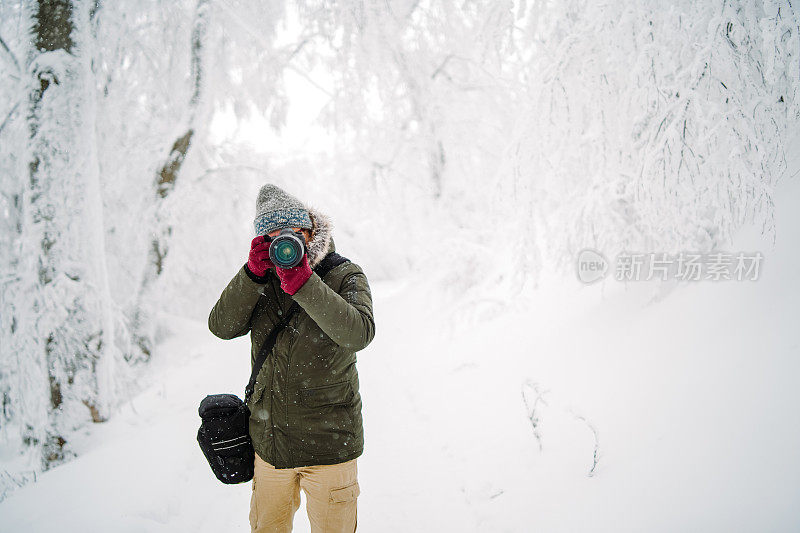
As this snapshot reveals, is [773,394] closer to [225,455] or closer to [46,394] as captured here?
[225,455]

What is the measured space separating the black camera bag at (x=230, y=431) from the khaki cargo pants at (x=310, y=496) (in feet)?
0.26

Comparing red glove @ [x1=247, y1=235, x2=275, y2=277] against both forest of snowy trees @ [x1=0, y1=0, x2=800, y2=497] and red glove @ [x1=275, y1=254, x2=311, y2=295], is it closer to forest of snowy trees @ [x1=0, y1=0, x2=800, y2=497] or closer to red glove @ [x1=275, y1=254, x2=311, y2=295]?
red glove @ [x1=275, y1=254, x2=311, y2=295]

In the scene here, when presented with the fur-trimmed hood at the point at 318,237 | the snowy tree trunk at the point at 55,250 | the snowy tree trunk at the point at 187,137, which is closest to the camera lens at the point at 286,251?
the fur-trimmed hood at the point at 318,237

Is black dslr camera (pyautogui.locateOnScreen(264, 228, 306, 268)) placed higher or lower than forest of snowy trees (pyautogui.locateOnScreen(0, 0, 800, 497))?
lower

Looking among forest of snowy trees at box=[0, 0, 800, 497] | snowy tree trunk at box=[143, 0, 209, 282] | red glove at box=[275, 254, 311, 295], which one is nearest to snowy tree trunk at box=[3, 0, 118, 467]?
forest of snowy trees at box=[0, 0, 800, 497]

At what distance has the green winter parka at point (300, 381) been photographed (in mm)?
1578

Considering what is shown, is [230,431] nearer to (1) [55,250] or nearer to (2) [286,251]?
(2) [286,251]

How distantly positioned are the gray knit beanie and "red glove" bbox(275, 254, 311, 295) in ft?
0.87

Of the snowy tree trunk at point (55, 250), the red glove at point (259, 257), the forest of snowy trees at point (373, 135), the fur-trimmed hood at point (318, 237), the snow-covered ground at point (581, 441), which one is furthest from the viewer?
the snowy tree trunk at point (55, 250)

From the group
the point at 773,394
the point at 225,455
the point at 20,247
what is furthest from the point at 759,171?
the point at 20,247

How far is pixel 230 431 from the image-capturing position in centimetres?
164

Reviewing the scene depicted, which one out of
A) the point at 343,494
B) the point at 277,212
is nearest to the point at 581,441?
the point at 343,494

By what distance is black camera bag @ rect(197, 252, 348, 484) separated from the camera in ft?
5.31

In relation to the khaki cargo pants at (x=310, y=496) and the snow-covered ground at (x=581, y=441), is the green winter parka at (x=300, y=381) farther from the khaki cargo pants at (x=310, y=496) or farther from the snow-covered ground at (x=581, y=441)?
the snow-covered ground at (x=581, y=441)
